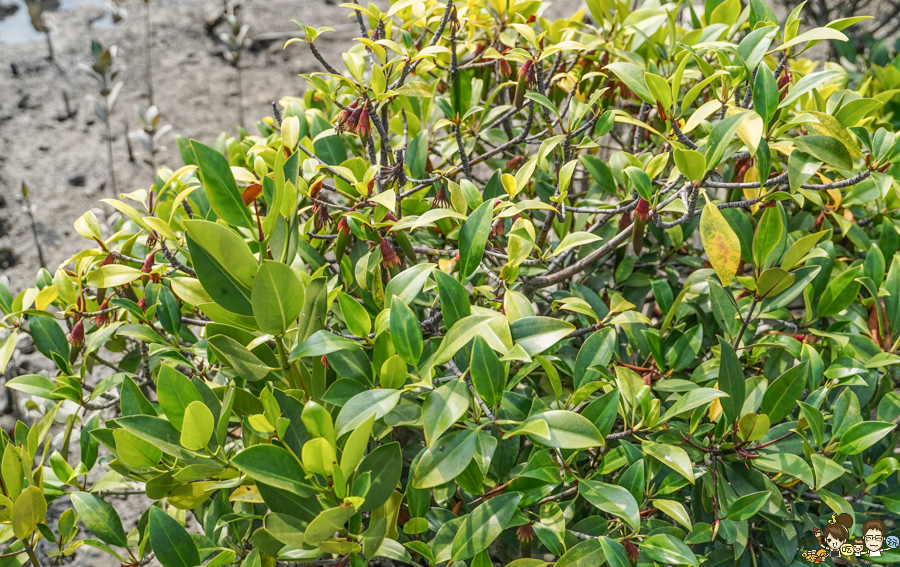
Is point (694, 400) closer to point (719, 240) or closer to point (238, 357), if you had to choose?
point (719, 240)

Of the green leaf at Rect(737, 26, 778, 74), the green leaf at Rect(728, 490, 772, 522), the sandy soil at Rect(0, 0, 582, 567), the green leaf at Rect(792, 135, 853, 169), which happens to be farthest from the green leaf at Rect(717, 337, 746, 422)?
the sandy soil at Rect(0, 0, 582, 567)

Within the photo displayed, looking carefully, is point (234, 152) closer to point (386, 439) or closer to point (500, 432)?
point (386, 439)

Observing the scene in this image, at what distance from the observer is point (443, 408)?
77 cm

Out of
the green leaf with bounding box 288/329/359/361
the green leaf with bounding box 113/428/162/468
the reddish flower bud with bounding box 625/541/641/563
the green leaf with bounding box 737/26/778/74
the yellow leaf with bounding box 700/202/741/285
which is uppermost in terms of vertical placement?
the green leaf with bounding box 737/26/778/74

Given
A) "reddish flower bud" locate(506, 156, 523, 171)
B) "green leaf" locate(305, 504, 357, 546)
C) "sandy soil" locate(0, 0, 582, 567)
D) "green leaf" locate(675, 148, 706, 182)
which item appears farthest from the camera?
→ "sandy soil" locate(0, 0, 582, 567)

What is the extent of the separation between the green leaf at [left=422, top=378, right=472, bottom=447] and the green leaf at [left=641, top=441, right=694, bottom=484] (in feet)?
1.00

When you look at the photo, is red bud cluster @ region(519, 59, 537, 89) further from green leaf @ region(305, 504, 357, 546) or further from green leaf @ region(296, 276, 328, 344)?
green leaf @ region(305, 504, 357, 546)

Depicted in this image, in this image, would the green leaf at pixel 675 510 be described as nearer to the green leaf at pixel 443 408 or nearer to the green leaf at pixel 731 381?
the green leaf at pixel 731 381

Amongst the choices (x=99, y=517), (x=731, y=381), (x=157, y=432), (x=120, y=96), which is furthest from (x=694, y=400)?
(x=120, y=96)

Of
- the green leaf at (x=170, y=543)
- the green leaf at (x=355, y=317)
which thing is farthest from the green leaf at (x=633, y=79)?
the green leaf at (x=170, y=543)

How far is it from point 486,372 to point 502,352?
1.5 inches

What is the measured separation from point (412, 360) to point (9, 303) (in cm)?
106

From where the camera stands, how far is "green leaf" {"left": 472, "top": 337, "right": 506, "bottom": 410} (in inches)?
31.9

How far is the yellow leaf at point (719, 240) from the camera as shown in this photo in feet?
2.94
